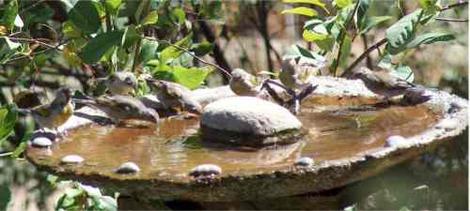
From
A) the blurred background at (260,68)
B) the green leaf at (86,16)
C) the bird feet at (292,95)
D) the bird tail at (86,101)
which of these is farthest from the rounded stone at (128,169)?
the blurred background at (260,68)

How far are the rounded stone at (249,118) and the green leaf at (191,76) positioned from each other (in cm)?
73

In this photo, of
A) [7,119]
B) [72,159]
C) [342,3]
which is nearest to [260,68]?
[342,3]

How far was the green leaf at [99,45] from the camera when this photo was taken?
8.07ft

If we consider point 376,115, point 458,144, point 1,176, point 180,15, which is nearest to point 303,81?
point 376,115

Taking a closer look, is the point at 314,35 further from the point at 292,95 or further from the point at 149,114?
the point at 149,114

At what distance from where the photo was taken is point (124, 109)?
6.79 ft

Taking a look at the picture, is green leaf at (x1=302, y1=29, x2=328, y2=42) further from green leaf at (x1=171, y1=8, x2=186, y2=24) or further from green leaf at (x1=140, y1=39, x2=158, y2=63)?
green leaf at (x1=171, y1=8, x2=186, y2=24)

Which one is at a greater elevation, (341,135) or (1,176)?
(341,135)

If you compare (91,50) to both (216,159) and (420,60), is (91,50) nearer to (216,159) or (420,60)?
(216,159)

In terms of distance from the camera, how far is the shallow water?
1.75 meters

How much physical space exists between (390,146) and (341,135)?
0.84 ft

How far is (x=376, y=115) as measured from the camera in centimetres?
215

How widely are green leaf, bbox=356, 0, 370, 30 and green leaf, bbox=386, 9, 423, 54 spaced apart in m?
0.18

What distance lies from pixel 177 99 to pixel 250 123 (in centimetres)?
37
